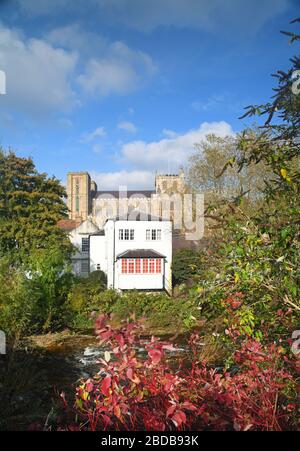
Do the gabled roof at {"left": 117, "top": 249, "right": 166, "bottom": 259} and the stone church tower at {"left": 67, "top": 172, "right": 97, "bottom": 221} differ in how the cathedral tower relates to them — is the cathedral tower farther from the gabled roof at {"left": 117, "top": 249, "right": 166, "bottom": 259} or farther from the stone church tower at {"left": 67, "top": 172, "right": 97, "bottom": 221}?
the gabled roof at {"left": 117, "top": 249, "right": 166, "bottom": 259}

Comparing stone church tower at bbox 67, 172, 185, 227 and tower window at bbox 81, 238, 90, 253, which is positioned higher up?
stone church tower at bbox 67, 172, 185, 227

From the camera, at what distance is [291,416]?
2.45 m

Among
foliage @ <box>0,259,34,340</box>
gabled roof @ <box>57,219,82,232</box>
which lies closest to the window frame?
gabled roof @ <box>57,219,82,232</box>

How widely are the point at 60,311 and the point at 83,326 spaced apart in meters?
1.31

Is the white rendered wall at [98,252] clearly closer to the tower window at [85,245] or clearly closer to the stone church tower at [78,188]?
the tower window at [85,245]

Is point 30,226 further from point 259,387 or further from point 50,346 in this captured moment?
point 259,387

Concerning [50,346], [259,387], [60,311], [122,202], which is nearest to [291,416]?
[259,387]

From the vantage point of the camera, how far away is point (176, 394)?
7.88 ft

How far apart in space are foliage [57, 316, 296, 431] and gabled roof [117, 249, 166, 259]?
23.6 metres

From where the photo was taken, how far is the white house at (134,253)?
2638cm

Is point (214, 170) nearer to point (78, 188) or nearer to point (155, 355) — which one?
point (155, 355)

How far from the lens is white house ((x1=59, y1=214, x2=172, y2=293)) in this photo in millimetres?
26375

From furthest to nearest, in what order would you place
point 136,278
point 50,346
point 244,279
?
1. point 136,278
2. point 50,346
3. point 244,279

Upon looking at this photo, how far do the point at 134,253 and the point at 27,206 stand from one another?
8614mm
